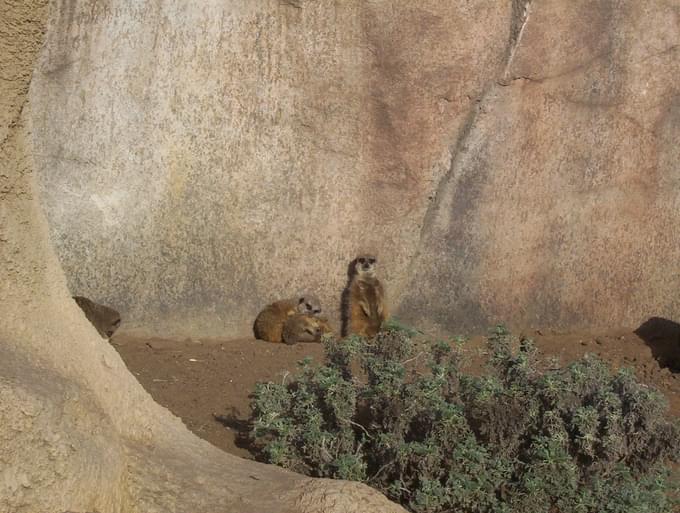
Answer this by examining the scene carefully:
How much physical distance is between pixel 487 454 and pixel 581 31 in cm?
406

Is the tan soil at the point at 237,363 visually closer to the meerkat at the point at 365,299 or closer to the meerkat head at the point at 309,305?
the meerkat head at the point at 309,305

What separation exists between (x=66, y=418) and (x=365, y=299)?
4578mm

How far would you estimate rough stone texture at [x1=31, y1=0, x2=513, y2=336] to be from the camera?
7.24m

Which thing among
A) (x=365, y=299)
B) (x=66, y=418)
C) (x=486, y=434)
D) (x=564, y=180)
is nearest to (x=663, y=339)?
(x=564, y=180)

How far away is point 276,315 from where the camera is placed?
7.70 meters

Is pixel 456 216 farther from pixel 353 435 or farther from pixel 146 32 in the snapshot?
pixel 353 435

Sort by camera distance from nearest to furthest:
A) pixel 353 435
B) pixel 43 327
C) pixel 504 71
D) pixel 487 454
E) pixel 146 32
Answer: pixel 43 327 → pixel 487 454 → pixel 353 435 → pixel 146 32 → pixel 504 71

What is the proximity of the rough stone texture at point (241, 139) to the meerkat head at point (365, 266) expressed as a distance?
0.47ft

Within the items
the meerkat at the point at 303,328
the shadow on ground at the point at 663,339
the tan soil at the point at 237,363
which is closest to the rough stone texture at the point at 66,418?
the tan soil at the point at 237,363

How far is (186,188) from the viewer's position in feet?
24.5

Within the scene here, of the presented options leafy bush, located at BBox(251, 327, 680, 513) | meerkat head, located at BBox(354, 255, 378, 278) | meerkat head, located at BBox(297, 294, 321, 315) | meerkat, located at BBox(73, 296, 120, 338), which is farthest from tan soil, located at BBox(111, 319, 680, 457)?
leafy bush, located at BBox(251, 327, 680, 513)

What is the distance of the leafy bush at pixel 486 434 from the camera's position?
4.57 metres

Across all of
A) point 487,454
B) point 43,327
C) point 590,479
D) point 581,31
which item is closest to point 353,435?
point 487,454

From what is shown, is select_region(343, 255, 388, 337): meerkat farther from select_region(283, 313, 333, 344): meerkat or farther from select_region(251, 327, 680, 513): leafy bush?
Answer: select_region(251, 327, 680, 513): leafy bush
